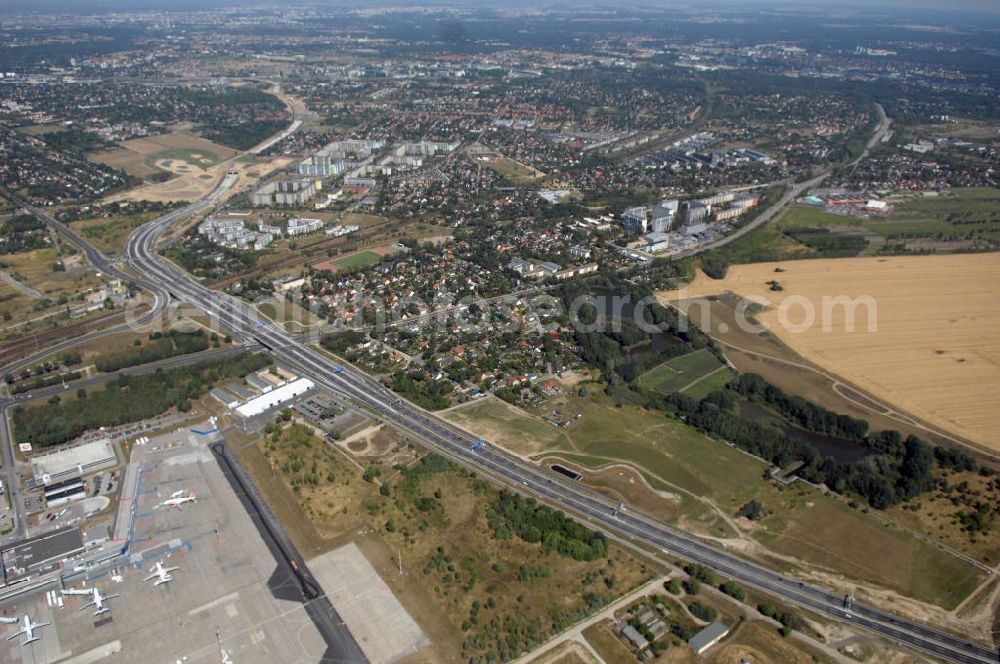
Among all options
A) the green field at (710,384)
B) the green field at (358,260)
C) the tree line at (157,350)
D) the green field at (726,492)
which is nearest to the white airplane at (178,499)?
the green field at (726,492)

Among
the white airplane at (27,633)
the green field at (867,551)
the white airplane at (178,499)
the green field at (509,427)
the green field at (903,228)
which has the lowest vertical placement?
the white airplane at (27,633)

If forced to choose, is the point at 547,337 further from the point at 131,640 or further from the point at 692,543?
the point at 131,640

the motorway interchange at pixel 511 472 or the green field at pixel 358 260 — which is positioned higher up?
the green field at pixel 358 260

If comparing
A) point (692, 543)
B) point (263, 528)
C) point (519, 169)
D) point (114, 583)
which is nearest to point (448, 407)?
point (263, 528)

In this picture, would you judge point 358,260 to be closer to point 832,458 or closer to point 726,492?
point 726,492

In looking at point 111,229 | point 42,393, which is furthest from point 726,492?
point 111,229

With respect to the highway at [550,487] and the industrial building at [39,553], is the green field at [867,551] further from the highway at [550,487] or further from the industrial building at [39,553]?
the industrial building at [39,553]
